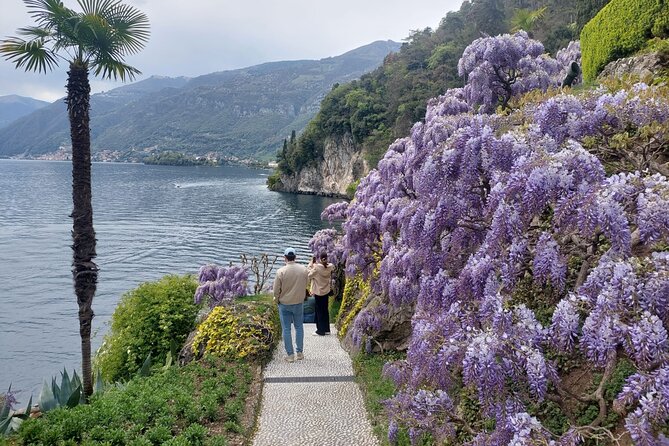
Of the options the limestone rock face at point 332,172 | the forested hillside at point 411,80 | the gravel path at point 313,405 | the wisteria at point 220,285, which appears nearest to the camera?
the gravel path at point 313,405

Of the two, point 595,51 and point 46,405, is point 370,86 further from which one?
point 46,405

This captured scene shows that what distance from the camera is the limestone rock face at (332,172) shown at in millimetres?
81000

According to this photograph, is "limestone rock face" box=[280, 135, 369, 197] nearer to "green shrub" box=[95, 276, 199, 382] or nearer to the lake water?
the lake water

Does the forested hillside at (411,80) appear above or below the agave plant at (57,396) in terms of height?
above

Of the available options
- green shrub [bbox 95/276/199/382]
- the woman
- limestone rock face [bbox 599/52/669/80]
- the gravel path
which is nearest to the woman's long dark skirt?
the woman

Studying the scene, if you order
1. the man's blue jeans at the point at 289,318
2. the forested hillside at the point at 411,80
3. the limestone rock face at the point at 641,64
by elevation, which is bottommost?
the man's blue jeans at the point at 289,318

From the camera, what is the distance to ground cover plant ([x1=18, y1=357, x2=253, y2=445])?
5621 mm

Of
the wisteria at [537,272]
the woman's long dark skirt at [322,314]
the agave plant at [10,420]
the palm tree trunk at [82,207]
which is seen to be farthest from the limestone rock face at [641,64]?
the agave plant at [10,420]

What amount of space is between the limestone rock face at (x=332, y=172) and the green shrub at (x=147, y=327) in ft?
211

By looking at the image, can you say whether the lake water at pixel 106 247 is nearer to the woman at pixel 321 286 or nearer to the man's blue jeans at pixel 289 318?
the woman at pixel 321 286

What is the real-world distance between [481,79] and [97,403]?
10.3m

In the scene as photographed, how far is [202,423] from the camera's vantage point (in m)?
6.48

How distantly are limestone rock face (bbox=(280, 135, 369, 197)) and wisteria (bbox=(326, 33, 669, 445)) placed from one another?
230 feet

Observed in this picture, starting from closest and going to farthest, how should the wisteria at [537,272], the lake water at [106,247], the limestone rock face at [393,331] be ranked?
the wisteria at [537,272]
the limestone rock face at [393,331]
the lake water at [106,247]
